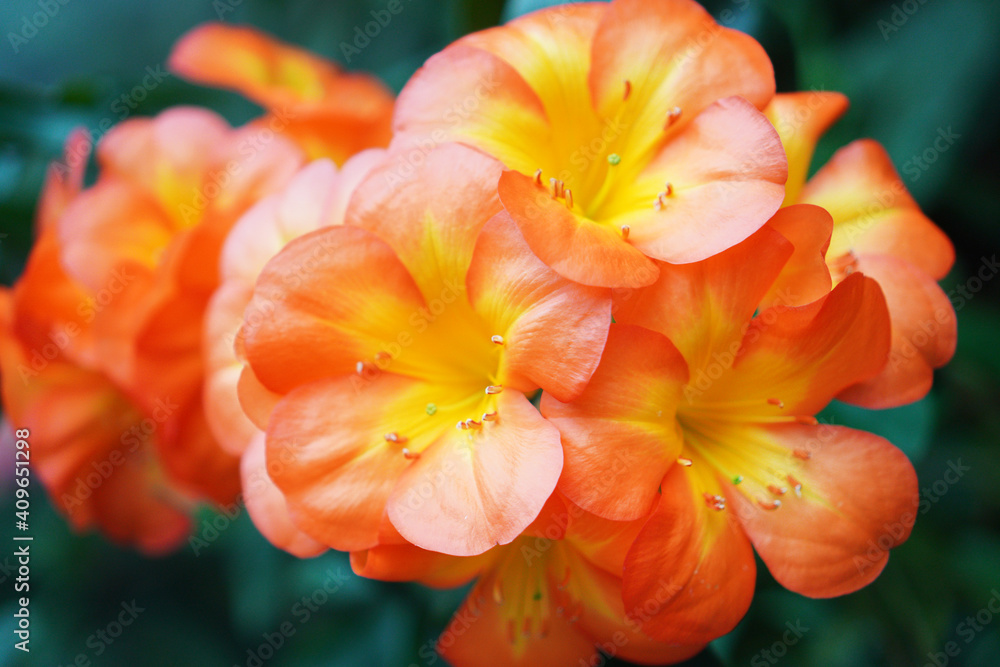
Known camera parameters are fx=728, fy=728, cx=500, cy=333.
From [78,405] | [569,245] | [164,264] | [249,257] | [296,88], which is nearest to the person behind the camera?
[569,245]

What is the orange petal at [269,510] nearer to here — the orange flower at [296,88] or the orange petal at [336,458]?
the orange petal at [336,458]

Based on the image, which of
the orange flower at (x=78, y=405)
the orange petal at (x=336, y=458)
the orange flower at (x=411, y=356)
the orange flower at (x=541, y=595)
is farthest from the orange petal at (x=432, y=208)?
the orange flower at (x=78, y=405)

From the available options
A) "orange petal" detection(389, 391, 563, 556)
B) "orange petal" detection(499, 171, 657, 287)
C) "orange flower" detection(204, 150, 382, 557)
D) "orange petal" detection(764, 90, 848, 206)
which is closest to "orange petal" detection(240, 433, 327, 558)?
"orange flower" detection(204, 150, 382, 557)

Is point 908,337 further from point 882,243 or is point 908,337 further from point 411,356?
point 411,356

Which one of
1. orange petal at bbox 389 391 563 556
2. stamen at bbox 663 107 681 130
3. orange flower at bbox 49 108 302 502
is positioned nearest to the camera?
orange petal at bbox 389 391 563 556

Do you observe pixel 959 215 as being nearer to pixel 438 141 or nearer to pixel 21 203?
pixel 438 141

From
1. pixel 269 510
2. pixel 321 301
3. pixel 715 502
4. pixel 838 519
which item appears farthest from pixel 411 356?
pixel 838 519

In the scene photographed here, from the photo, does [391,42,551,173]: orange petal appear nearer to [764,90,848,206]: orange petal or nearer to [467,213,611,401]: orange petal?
[467,213,611,401]: orange petal

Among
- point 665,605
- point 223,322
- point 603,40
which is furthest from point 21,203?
point 665,605
